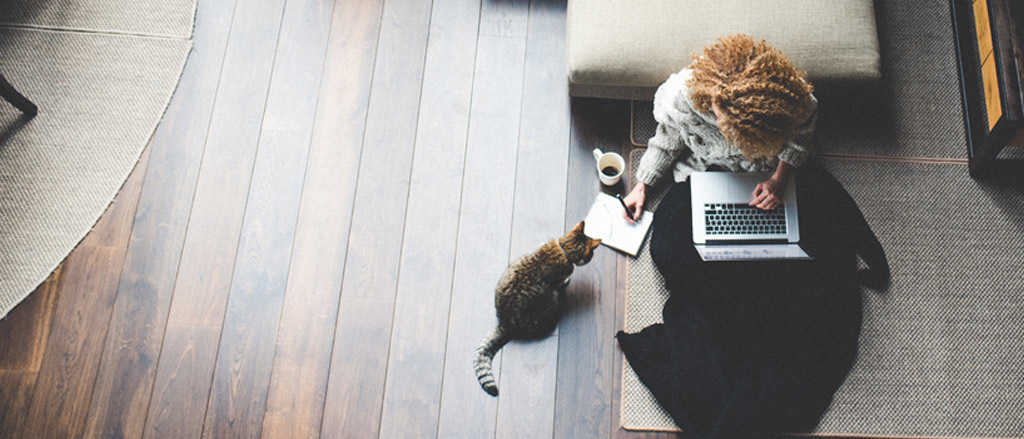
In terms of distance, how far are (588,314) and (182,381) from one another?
1216mm

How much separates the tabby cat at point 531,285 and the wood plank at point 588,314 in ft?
0.48

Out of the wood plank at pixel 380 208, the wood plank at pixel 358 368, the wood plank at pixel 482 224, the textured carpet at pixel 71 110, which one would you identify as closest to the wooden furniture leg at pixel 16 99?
the textured carpet at pixel 71 110

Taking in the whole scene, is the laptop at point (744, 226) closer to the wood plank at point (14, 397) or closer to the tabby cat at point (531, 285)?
the tabby cat at point (531, 285)

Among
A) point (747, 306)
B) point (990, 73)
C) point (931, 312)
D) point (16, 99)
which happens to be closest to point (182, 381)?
point (16, 99)

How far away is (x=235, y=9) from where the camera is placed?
2158mm

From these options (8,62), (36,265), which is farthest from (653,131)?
(8,62)

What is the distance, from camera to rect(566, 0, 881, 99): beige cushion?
1722mm

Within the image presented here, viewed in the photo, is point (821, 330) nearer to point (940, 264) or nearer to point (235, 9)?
point (940, 264)

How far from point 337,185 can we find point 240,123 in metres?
0.40

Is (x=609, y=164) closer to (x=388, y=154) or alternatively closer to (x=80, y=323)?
(x=388, y=154)

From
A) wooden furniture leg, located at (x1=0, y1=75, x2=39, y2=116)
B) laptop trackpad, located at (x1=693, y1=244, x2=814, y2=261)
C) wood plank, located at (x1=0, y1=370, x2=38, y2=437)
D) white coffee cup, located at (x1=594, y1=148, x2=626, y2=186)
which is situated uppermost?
wooden furniture leg, located at (x1=0, y1=75, x2=39, y2=116)

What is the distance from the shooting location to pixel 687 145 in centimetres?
174

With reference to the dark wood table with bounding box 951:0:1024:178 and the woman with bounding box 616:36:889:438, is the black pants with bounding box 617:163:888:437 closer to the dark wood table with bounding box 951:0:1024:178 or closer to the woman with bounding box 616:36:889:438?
the woman with bounding box 616:36:889:438

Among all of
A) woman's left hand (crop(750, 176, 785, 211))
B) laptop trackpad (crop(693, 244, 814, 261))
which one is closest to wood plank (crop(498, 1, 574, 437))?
laptop trackpad (crop(693, 244, 814, 261))
